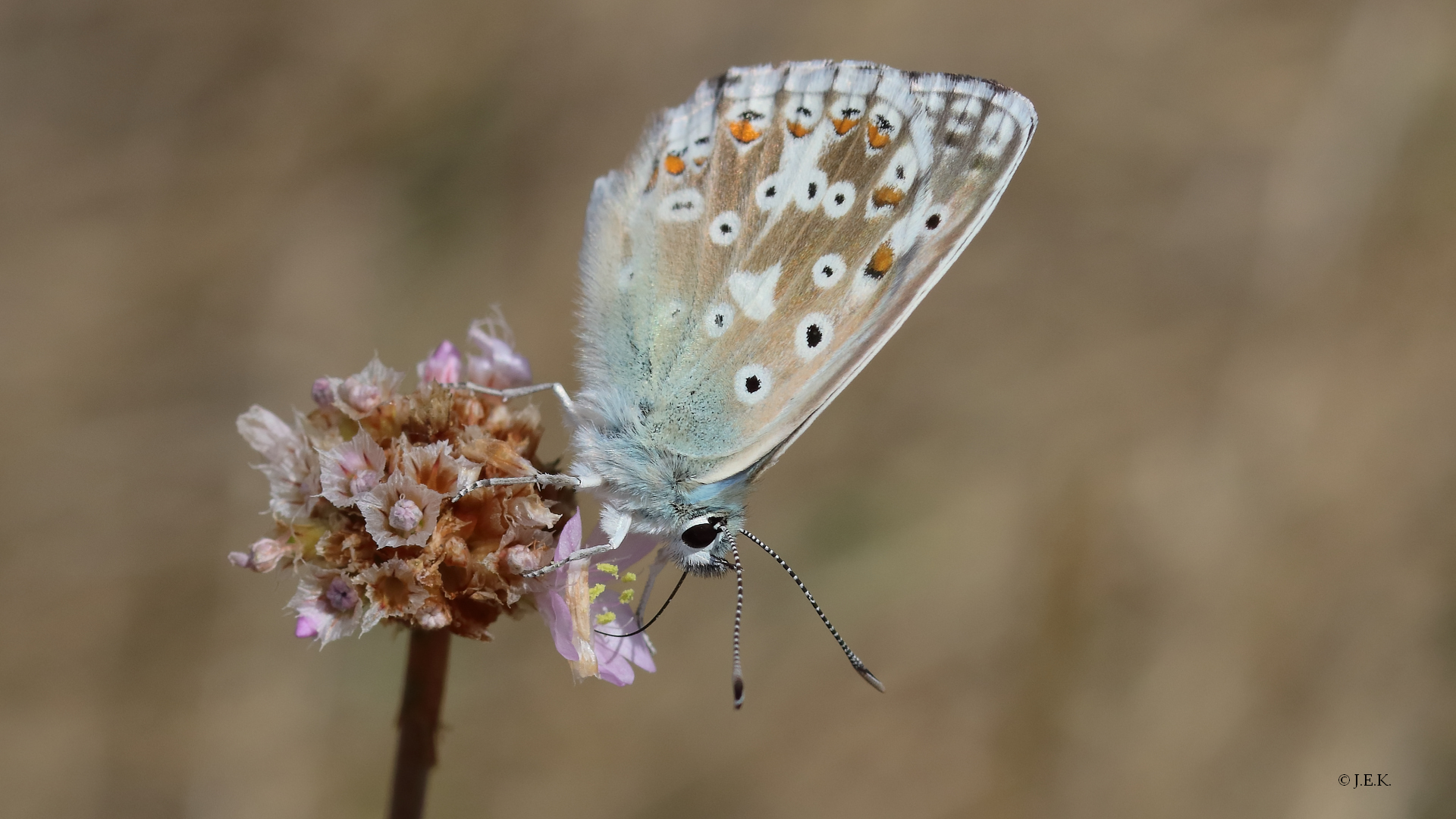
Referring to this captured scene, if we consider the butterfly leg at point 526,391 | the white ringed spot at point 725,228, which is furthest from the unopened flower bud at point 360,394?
the white ringed spot at point 725,228

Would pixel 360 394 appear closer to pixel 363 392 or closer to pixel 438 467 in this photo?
pixel 363 392

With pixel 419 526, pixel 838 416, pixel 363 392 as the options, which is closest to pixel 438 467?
pixel 419 526

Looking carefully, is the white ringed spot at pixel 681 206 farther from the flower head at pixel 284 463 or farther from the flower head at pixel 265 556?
the flower head at pixel 265 556

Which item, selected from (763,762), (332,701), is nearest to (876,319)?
(763,762)

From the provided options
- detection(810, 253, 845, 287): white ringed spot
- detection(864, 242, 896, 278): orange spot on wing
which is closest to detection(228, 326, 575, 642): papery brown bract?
detection(810, 253, 845, 287): white ringed spot

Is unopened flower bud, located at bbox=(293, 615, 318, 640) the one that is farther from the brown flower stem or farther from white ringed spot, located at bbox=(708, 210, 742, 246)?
white ringed spot, located at bbox=(708, 210, 742, 246)

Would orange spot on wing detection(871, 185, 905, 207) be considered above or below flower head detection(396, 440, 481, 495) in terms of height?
above
